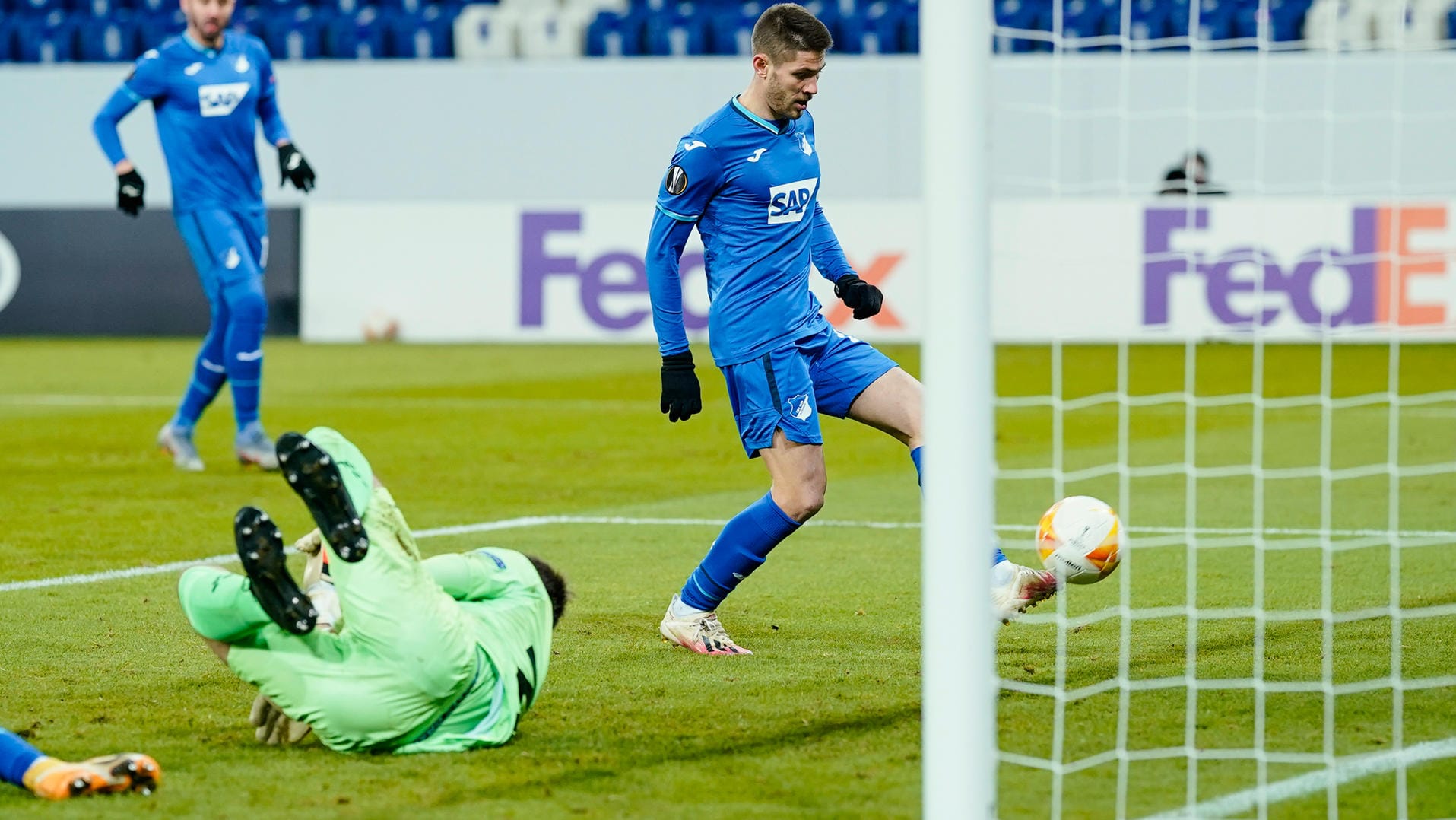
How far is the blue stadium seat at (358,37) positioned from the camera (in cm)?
2130

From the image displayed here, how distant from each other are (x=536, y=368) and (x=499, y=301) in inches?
122

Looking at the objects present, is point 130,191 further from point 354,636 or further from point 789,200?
point 354,636

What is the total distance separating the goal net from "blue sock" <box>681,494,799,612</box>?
2.32 feet

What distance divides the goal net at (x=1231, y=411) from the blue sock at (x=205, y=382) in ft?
12.8

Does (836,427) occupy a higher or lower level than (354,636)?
lower

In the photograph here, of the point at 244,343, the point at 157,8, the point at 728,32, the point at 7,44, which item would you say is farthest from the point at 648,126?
the point at 244,343

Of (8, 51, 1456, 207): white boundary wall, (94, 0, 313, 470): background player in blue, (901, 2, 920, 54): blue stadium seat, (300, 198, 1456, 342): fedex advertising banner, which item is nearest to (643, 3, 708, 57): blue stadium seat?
(8, 51, 1456, 207): white boundary wall

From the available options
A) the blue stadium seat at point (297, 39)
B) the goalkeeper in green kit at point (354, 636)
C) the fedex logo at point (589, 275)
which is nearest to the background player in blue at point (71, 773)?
the goalkeeper in green kit at point (354, 636)

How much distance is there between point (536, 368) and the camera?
1569 cm

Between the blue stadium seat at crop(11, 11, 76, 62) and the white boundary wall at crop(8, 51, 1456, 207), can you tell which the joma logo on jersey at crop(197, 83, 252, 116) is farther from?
the blue stadium seat at crop(11, 11, 76, 62)

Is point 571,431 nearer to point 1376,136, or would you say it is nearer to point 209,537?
point 209,537

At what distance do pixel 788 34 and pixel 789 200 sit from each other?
1.61 ft

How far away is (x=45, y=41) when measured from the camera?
2164 cm

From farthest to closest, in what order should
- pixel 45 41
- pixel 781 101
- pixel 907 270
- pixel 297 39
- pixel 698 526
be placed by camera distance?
pixel 45 41 → pixel 297 39 → pixel 907 270 → pixel 698 526 → pixel 781 101
